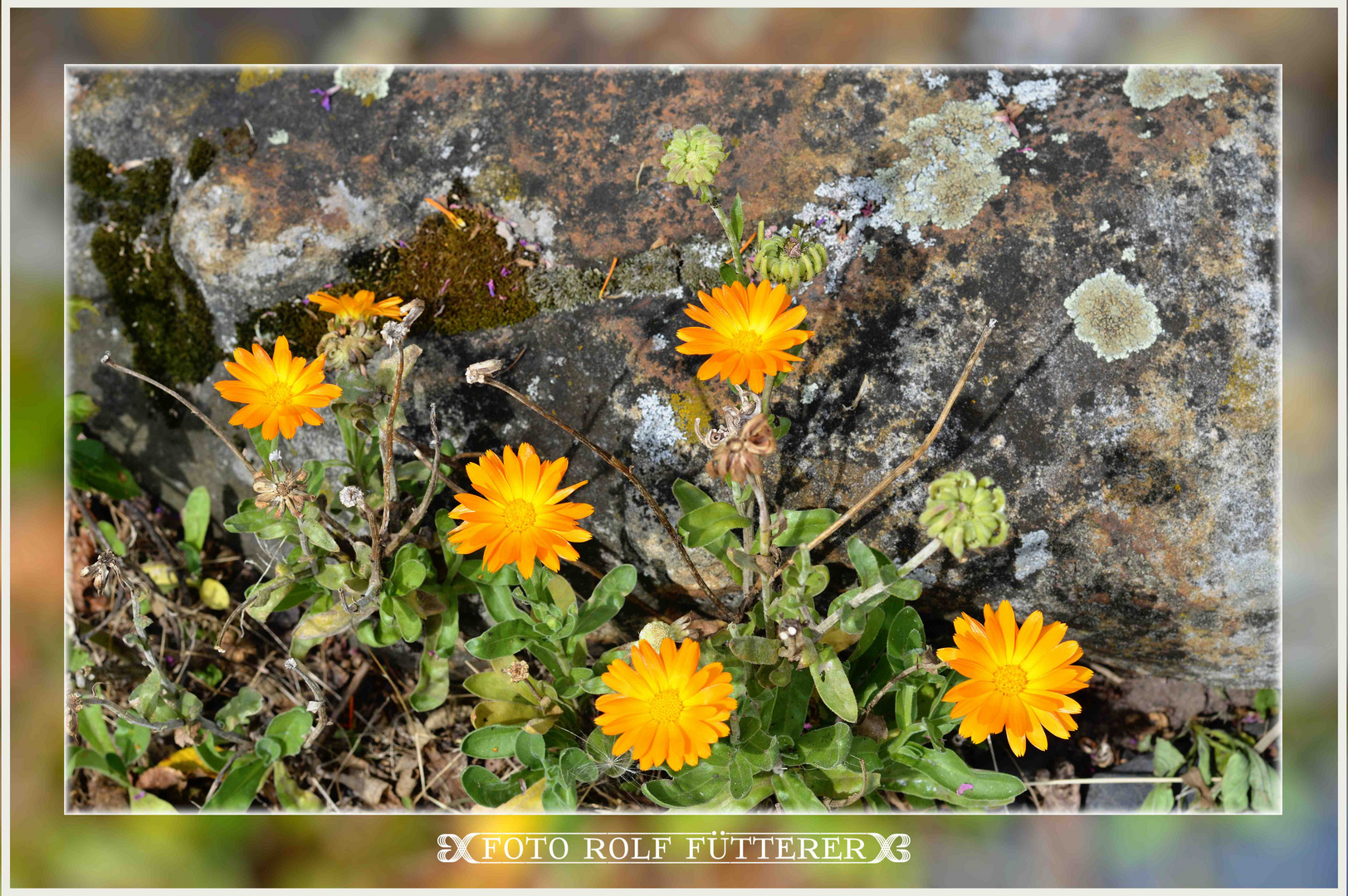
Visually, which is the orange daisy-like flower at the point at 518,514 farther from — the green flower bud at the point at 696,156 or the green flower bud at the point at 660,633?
the green flower bud at the point at 696,156

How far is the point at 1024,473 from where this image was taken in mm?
2486

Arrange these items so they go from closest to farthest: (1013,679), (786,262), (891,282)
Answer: (786,262) → (1013,679) → (891,282)

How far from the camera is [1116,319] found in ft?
8.11

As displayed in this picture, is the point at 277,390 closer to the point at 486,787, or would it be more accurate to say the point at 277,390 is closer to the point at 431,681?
the point at 431,681

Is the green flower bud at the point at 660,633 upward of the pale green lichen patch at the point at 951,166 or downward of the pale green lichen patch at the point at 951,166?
downward

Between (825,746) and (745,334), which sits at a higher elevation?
(745,334)

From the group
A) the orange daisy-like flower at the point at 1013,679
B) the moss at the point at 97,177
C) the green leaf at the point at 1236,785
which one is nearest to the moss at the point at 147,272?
the moss at the point at 97,177

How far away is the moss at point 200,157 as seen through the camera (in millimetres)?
2869

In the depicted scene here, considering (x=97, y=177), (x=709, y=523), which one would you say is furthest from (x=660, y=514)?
(x=97, y=177)

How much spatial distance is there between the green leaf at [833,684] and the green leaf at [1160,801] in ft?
4.72

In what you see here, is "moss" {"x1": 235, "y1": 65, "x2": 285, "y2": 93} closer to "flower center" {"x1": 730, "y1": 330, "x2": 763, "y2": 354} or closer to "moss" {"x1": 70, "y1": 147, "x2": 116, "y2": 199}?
"moss" {"x1": 70, "y1": 147, "x2": 116, "y2": 199}

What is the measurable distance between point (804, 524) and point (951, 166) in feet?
3.81

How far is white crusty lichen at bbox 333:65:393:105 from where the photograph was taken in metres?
2.82

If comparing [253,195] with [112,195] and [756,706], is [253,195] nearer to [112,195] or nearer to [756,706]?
[112,195]
